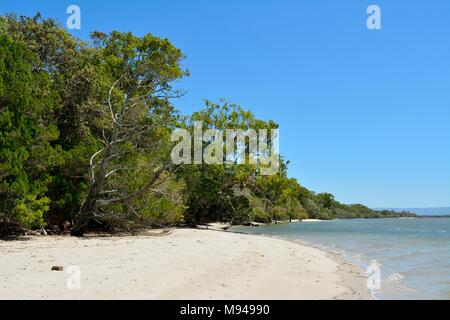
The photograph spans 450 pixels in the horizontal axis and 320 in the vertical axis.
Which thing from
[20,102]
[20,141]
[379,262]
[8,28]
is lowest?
[379,262]

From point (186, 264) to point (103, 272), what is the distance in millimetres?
2508

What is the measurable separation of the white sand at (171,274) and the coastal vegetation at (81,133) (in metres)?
4.15

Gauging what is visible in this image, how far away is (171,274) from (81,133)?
1518 cm

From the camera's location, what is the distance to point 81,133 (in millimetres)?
23766

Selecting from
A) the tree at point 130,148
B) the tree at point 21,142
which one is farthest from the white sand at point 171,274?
the tree at point 130,148

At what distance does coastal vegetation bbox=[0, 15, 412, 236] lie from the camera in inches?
717

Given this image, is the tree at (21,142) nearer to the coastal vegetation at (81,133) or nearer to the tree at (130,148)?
the coastal vegetation at (81,133)

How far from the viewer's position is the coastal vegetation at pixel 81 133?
59.7 ft

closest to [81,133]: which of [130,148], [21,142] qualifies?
[130,148]

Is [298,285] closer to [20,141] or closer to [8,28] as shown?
[20,141]

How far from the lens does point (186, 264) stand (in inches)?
478

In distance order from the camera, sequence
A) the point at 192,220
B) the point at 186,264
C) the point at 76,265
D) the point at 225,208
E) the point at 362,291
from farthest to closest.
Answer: the point at 225,208 → the point at 192,220 → the point at 186,264 → the point at 76,265 → the point at 362,291

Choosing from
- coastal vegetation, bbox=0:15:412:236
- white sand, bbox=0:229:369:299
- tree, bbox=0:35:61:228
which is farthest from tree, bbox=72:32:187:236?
white sand, bbox=0:229:369:299
